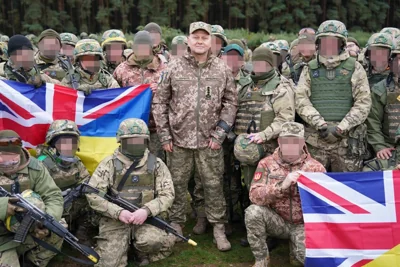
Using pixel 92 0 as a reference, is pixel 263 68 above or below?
below

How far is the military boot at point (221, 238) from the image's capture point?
696cm

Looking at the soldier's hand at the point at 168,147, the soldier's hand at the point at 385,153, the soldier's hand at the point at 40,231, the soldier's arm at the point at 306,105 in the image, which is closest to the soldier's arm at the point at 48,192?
the soldier's hand at the point at 40,231

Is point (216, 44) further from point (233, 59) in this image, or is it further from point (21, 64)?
point (21, 64)

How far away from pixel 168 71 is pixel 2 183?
8.09 feet

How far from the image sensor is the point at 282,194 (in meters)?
6.12

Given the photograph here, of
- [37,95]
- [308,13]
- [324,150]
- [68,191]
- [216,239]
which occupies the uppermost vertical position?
[308,13]

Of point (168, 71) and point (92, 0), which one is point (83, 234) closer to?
point (168, 71)

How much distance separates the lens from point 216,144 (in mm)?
6840

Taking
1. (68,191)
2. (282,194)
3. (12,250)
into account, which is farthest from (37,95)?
(282,194)

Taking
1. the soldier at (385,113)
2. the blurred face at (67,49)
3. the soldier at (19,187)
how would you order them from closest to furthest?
the soldier at (19,187) → the soldier at (385,113) → the blurred face at (67,49)

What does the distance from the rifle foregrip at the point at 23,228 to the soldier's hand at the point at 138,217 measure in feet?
3.71

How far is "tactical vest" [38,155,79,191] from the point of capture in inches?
261

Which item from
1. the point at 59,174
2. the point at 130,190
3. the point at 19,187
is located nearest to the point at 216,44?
the point at 130,190

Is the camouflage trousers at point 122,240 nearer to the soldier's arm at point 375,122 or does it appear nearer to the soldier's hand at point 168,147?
the soldier's hand at point 168,147
